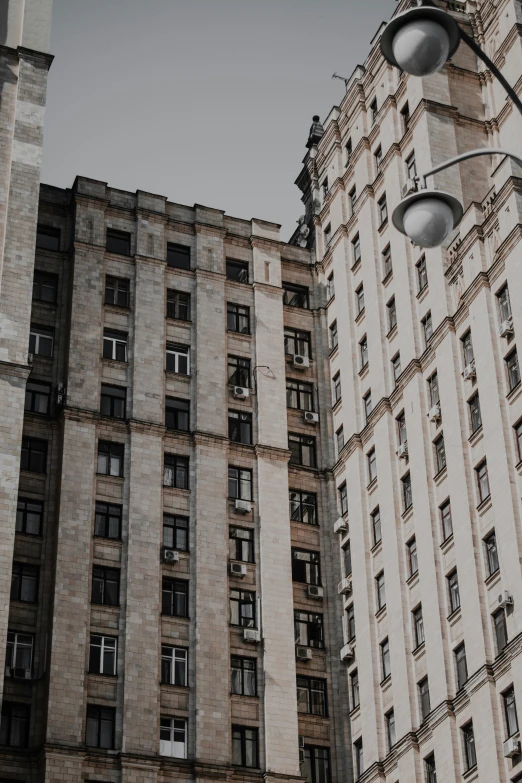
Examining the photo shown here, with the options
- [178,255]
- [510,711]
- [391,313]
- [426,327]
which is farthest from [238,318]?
[510,711]

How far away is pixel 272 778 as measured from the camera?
47625mm

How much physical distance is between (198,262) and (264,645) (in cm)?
1790

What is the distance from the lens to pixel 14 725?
46062 millimetres

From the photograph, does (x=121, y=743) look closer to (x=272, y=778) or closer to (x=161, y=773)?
(x=161, y=773)

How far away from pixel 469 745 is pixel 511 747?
300 cm

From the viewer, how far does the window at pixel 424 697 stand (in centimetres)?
4506

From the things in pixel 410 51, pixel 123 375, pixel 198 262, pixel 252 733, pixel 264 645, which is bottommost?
pixel 410 51

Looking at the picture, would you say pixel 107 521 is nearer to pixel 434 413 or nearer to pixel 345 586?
pixel 345 586

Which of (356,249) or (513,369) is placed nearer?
(513,369)

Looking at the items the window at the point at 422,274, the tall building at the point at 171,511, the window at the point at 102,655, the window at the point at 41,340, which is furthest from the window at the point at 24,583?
the window at the point at 422,274

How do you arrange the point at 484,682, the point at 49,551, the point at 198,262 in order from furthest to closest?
the point at 198,262, the point at 49,551, the point at 484,682

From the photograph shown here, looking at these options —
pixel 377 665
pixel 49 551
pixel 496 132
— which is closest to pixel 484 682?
pixel 377 665

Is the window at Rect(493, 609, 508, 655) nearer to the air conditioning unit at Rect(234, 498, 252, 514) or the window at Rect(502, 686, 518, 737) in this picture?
the window at Rect(502, 686, 518, 737)

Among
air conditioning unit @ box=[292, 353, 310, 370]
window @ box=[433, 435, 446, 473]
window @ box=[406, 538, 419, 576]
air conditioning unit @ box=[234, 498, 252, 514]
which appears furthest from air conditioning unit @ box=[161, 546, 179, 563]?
air conditioning unit @ box=[292, 353, 310, 370]
